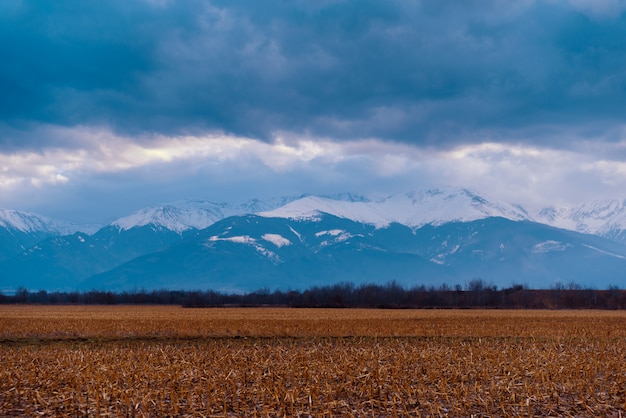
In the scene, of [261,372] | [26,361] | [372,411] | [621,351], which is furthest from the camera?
[621,351]

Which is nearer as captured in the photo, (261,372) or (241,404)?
(241,404)

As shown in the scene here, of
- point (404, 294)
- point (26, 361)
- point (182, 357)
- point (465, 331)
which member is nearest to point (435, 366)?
point (182, 357)

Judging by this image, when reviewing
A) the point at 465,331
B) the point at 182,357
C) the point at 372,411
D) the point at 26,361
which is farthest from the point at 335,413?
the point at 465,331

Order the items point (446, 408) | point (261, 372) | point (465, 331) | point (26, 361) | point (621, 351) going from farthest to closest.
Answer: point (465, 331)
point (621, 351)
point (26, 361)
point (261, 372)
point (446, 408)

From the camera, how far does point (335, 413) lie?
18.7 metres

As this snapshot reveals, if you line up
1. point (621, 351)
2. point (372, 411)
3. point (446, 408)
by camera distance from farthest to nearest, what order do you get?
point (621, 351), point (446, 408), point (372, 411)

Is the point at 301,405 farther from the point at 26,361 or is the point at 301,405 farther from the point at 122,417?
the point at 26,361

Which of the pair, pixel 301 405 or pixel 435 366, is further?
pixel 435 366

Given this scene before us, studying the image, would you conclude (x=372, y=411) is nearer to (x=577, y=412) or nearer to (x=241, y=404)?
(x=241, y=404)

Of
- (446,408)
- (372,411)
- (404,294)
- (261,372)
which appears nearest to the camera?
(372,411)

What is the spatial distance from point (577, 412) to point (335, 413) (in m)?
6.95

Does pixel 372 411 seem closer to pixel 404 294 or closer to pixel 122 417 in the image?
pixel 122 417

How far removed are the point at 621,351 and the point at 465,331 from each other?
19954 mm

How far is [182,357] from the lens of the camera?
94.3 feet
